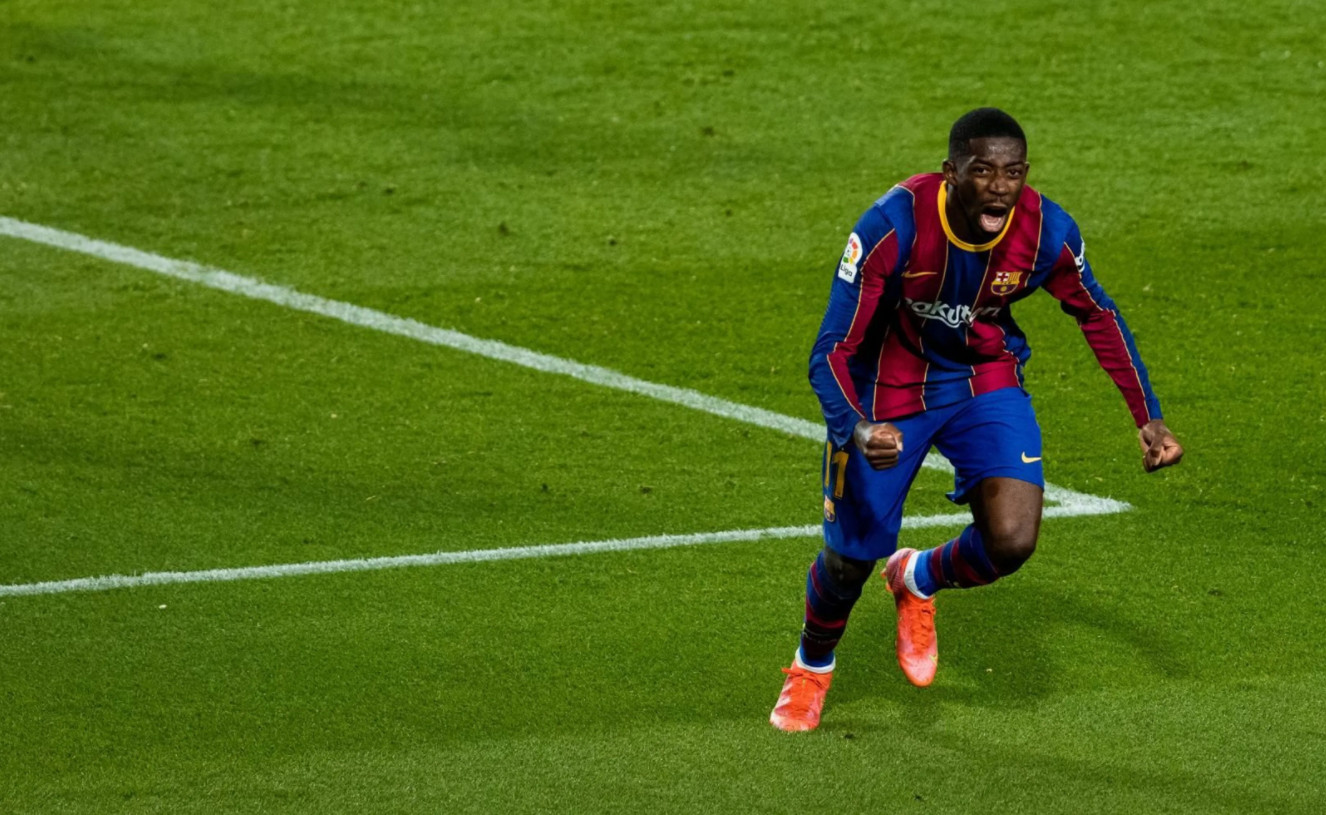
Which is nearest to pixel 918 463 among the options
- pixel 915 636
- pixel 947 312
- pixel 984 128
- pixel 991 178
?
pixel 947 312

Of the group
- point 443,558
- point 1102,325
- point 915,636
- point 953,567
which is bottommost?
point 443,558

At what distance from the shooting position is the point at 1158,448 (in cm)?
549

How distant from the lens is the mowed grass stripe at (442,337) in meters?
8.03

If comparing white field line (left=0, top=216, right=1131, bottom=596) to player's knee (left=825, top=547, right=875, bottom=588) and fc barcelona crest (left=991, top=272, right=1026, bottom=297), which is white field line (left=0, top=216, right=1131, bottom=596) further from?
fc barcelona crest (left=991, top=272, right=1026, bottom=297)

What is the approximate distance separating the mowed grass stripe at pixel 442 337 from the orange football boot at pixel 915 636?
143cm

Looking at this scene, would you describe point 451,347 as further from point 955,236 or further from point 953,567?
point 955,236

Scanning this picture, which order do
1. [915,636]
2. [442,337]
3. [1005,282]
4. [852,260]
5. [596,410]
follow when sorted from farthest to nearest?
[442,337], [596,410], [915,636], [1005,282], [852,260]

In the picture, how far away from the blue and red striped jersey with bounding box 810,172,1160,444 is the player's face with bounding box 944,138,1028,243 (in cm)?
14

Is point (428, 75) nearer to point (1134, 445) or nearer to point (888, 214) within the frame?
point (1134, 445)

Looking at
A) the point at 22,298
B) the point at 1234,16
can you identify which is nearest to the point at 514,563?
the point at 22,298

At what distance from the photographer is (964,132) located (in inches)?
211

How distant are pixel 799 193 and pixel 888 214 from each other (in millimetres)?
5501

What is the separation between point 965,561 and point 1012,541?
31 centimetres

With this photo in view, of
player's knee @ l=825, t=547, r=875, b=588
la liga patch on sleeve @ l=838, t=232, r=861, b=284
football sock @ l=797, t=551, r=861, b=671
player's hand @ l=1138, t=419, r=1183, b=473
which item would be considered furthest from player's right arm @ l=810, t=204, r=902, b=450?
player's hand @ l=1138, t=419, r=1183, b=473
